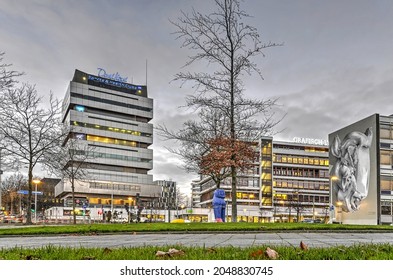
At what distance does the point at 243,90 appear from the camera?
2061cm

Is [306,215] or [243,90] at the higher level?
[243,90]

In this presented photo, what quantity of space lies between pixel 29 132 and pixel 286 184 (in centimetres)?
8455

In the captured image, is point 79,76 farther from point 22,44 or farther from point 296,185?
point 22,44

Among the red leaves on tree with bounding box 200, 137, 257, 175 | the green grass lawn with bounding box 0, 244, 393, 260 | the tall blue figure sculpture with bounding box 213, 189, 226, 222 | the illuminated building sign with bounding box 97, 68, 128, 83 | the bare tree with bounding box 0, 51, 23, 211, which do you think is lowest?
the tall blue figure sculpture with bounding box 213, 189, 226, 222

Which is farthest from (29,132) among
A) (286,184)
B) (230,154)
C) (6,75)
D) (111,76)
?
(111,76)

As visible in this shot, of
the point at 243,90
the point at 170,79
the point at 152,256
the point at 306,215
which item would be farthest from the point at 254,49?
the point at 306,215

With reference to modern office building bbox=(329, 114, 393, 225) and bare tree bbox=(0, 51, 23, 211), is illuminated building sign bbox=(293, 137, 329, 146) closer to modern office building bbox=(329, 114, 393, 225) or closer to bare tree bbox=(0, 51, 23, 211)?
modern office building bbox=(329, 114, 393, 225)

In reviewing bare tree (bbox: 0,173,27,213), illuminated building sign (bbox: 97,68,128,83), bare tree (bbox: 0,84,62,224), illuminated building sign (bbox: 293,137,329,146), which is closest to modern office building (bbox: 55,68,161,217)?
illuminated building sign (bbox: 97,68,128,83)

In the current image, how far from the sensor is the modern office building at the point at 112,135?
10056 cm

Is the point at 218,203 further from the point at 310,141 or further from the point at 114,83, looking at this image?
the point at 114,83

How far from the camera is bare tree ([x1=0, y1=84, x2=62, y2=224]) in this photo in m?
26.8

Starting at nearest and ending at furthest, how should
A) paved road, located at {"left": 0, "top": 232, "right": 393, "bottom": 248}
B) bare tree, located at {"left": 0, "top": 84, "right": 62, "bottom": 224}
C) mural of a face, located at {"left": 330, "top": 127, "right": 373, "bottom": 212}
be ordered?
paved road, located at {"left": 0, "top": 232, "right": 393, "bottom": 248}, bare tree, located at {"left": 0, "top": 84, "right": 62, "bottom": 224}, mural of a face, located at {"left": 330, "top": 127, "right": 373, "bottom": 212}
